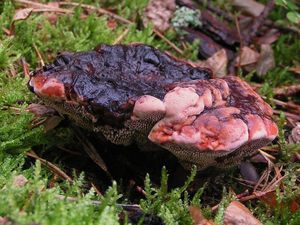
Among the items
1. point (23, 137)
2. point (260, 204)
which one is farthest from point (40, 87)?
point (260, 204)

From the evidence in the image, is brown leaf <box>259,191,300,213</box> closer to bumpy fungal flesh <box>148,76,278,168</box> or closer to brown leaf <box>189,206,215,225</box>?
bumpy fungal flesh <box>148,76,278,168</box>

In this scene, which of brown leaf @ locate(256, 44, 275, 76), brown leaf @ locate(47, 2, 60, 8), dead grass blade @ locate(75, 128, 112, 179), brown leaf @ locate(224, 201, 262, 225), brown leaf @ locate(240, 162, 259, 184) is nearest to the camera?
brown leaf @ locate(224, 201, 262, 225)

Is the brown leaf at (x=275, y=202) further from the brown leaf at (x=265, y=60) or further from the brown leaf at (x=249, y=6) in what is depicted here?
the brown leaf at (x=249, y=6)

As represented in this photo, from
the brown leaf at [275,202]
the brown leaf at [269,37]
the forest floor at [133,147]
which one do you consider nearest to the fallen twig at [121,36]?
the forest floor at [133,147]

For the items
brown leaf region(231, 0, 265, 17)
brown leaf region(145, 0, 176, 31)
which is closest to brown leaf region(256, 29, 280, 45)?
brown leaf region(231, 0, 265, 17)

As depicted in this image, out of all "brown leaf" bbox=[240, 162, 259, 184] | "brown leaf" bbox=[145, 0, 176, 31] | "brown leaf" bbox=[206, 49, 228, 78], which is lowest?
"brown leaf" bbox=[240, 162, 259, 184]

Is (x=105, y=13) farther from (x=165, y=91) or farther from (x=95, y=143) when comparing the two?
(x=165, y=91)
